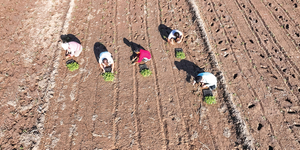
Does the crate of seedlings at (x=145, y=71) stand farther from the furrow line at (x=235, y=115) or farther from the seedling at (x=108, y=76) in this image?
the furrow line at (x=235, y=115)

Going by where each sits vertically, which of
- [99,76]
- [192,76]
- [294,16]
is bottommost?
[99,76]

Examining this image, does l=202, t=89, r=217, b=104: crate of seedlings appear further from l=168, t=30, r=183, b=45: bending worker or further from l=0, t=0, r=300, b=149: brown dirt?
l=168, t=30, r=183, b=45: bending worker

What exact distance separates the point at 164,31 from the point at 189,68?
2.71 metres

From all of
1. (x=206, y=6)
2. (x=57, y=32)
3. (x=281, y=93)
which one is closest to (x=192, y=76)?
(x=281, y=93)

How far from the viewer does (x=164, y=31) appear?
28.9 ft

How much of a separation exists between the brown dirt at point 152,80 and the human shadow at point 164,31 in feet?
0.66

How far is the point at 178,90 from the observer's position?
6.73 metres

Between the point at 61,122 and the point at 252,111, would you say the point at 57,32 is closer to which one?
the point at 61,122

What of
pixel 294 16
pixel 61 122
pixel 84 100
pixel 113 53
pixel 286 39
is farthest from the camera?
pixel 294 16

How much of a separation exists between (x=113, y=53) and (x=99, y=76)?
1429mm

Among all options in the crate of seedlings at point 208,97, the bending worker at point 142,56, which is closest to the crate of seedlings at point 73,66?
the bending worker at point 142,56

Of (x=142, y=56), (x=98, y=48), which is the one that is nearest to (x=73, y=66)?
(x=98, y=48)

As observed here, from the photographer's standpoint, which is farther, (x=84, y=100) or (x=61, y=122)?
(x=84, y=100)

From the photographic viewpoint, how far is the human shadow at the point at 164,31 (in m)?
8.53
